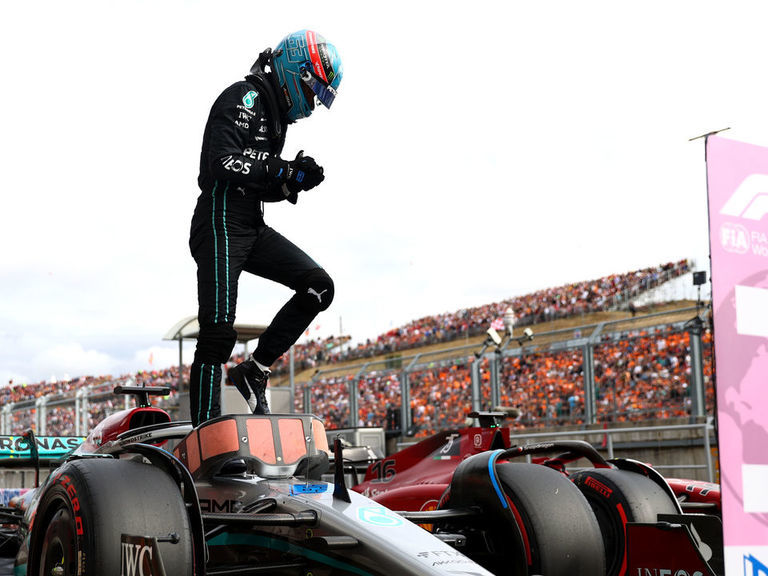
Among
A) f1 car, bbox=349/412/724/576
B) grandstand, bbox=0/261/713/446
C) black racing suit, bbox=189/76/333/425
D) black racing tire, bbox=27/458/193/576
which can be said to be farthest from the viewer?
grandstand, bbox=0/261/713/446

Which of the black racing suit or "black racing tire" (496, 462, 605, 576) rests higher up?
the black racing suit

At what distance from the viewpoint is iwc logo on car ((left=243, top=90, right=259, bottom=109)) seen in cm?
389

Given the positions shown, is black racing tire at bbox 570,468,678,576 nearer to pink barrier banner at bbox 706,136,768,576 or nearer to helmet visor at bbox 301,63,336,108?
pink barrier banner at bbox 706,136,768,576

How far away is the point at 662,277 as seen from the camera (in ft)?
125

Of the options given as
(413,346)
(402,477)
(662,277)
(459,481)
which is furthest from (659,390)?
(413,346)

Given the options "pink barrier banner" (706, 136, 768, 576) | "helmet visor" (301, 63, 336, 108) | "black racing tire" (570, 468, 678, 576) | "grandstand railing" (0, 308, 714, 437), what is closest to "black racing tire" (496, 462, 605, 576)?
"black racing tire" (570, 468, 678, 576)

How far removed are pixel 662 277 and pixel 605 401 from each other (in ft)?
86.6

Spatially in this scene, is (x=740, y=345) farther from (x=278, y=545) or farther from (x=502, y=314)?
(x=502, y=314)

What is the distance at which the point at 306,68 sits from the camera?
3979 mm

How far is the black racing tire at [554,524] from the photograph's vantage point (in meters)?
3.30

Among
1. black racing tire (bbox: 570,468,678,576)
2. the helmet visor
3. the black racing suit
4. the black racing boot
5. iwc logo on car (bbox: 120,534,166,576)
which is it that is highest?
the helmet visor

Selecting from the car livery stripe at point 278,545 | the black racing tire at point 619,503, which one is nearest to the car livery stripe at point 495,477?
the black racing tire at point 619,503

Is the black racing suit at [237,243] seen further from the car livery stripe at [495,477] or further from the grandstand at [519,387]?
the grandstand at [519,387]

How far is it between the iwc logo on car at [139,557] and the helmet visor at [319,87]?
2118 mm
